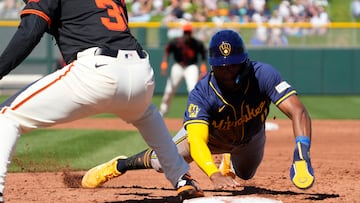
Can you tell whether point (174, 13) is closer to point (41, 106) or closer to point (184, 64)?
point (184, 64)

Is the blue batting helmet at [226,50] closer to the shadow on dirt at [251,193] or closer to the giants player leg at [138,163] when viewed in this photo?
the giants player leg at [138,163]

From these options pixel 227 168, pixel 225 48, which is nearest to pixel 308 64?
pixel 227 168

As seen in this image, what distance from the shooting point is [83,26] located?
4.46 meters

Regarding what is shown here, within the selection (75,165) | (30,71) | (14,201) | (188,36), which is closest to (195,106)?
(14,201)

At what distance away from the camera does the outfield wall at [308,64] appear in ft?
64.2

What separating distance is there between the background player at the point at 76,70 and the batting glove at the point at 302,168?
1062mm

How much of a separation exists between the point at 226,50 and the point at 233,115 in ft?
1.99

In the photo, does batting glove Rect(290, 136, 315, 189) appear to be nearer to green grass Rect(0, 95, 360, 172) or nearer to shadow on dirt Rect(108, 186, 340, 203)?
shadow on dirt Rect(108, 186, 340, 203)

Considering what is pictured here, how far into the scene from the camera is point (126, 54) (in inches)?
176

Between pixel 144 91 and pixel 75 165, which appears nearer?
pixel 144 91

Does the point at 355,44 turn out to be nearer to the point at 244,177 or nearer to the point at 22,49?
the point at 244,177

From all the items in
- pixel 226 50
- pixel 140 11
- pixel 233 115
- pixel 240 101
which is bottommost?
pixel 140 11

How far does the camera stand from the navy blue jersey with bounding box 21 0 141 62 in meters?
4.43

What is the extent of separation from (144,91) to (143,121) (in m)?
0.40
